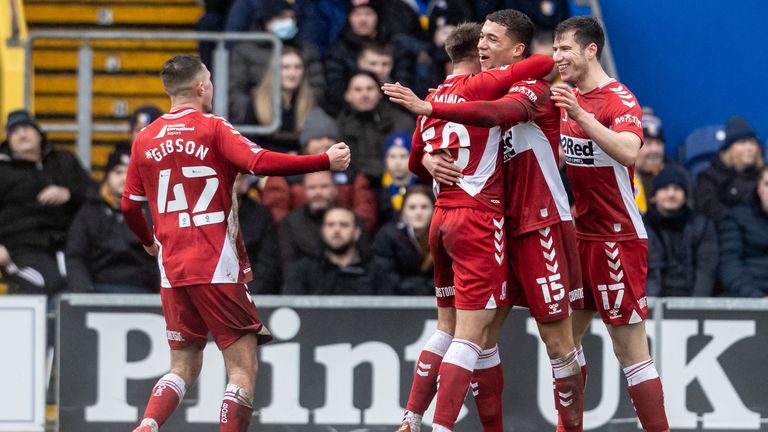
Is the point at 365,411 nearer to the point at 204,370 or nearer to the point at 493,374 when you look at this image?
the point at 204,370

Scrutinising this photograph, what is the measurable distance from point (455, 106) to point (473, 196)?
2.14 ft

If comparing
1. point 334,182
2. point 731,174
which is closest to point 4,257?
point 334,182

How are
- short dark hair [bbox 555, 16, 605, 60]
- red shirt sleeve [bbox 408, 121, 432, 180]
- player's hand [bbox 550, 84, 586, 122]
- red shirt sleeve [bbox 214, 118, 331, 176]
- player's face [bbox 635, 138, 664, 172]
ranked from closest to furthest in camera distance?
player's hand [bbox 550, 84, 586, 122], red shirt sleeve [bbox 214, 118, 331, 176], short dark hair [bbox 555, 16, 605, 60], red shirt sleeve [bbox 408, 121, 432, 180], player's face [bbox 635, 138, 664, 172]

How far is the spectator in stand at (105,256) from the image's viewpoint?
11.1 metres

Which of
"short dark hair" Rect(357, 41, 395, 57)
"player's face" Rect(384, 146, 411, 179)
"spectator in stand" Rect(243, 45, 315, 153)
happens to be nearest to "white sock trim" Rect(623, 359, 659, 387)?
"player's face" Rect(384, 146, 411, 179)

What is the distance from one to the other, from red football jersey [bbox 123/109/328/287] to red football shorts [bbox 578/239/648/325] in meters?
2.09

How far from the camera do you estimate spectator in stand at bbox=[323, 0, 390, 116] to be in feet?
41.8

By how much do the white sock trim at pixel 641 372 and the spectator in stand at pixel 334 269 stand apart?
9.38ft

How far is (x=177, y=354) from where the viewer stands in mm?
8781

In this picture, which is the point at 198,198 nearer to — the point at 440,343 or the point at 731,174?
the point at 440,343

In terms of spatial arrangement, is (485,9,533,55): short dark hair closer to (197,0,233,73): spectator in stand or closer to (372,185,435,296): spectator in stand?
(372,185,435,296): spectator in stand

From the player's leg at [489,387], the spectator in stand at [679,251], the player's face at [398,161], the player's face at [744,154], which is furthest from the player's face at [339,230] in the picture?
the player's face at [744,154]

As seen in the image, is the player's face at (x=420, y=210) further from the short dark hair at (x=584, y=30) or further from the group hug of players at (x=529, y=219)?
the short dark hair at (x=584, y=30)

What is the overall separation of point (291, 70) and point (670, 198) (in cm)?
338
